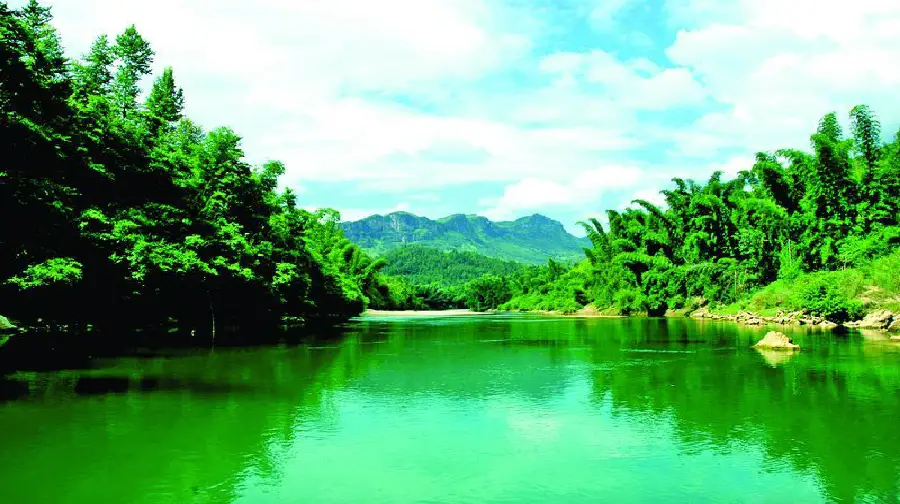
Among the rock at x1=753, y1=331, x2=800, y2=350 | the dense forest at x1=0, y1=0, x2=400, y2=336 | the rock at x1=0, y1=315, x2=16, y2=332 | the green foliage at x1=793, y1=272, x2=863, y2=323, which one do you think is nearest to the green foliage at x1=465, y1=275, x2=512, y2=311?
the dense forest at x1=0, y1=0, x2=400, y2=336

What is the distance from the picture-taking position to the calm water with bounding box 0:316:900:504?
349 inches

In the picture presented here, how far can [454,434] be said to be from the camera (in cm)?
1224

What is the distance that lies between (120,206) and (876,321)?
45.9m

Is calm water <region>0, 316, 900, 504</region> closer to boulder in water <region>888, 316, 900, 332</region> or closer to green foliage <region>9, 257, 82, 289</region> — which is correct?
green foliage <region>9, 257, 82, 289</region>

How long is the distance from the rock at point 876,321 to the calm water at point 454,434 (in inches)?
847

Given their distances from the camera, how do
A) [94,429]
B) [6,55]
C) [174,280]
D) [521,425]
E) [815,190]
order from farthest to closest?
[815,190], [174,280], [6,55], [521,425], [94,429]

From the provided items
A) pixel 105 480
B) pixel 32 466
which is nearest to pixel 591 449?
pixel 105 480

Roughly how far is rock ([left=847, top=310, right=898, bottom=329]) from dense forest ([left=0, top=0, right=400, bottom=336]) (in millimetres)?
38010

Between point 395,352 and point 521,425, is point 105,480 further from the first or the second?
point 395,352

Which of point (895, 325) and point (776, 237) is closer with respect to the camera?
point (895, 325)

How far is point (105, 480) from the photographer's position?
9.02 meters

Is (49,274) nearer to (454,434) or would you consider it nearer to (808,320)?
(454,434)

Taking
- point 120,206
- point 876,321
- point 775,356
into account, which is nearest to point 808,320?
point 876,321

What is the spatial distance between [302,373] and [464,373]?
564cm
